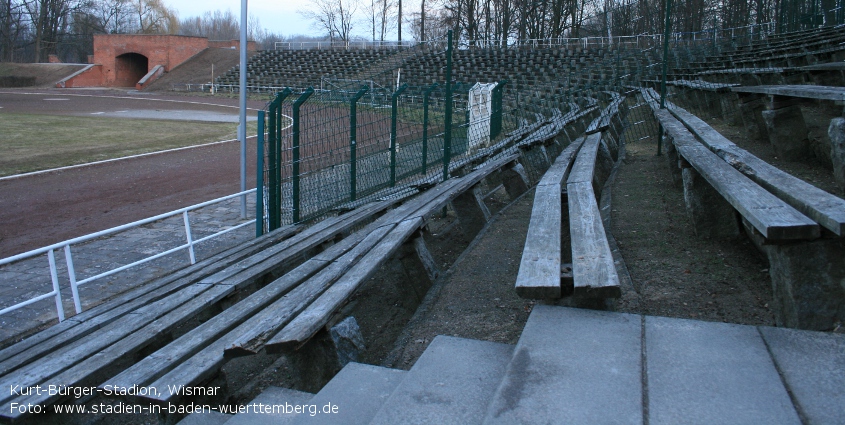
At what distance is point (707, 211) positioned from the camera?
15.0 ft

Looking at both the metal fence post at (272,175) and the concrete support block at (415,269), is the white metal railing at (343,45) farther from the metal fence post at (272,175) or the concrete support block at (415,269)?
the concrete support block at (415,269)

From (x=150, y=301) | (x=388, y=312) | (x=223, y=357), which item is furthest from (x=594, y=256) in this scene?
(x=150, y=301)

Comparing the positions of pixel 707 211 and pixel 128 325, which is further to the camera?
pixel 707 211

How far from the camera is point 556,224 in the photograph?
3842mm

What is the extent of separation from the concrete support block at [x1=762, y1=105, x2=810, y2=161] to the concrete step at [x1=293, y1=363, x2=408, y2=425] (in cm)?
563

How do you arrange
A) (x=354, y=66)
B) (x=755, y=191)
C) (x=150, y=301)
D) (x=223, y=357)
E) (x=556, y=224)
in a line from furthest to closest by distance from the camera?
(x=354, y=66) → (x=150, y=301) → (x=556, y=224) → (x=755, y=191) → (x=223, y=357)

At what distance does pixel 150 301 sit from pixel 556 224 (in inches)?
125

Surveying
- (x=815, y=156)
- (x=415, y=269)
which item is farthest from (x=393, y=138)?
(x=815, y=156)

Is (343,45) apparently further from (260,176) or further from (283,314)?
(283,314)

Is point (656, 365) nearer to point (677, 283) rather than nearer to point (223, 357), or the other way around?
point (677, 283)

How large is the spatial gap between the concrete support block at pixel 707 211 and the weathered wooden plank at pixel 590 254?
2.43ft

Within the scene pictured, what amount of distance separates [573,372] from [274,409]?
1.28 meters

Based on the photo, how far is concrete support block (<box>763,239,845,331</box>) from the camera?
2602 mm

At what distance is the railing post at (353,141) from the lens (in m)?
8.02
